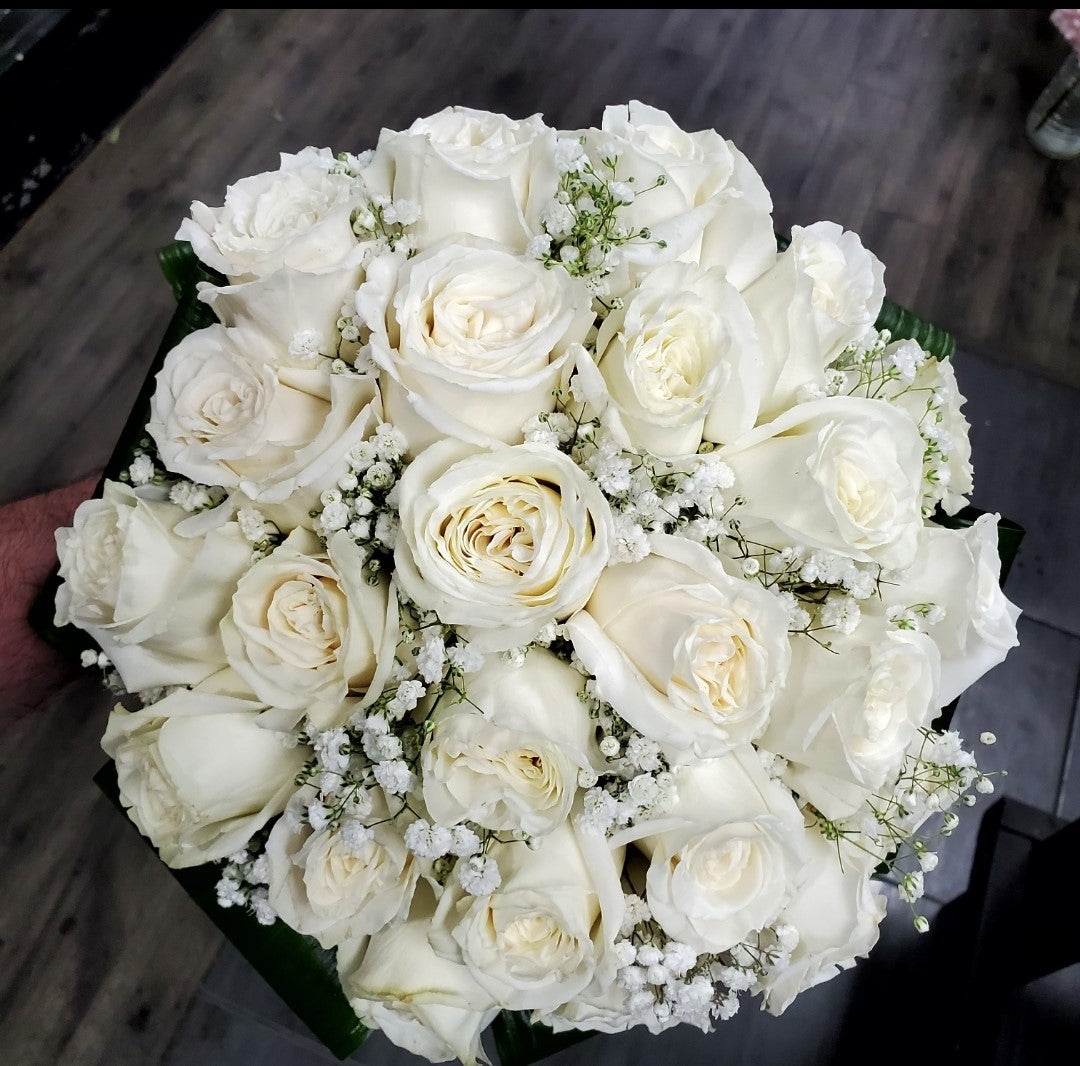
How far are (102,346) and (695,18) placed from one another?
5.29ft

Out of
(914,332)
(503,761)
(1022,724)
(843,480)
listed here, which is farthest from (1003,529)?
(1022,724)

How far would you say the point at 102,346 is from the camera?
1752mm

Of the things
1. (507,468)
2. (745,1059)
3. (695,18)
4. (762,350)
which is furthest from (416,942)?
(695,18)

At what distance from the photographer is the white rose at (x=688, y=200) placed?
64cm

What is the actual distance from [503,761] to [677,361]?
11.3 inches

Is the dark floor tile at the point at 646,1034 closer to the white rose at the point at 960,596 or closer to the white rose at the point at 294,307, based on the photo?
the white rose at the point at 960,596

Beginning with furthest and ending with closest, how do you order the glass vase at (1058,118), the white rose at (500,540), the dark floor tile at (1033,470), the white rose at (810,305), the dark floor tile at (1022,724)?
the glass vase at (1058,118), the dark floor tile at (1033,470), the dark floor tile at (1022,724), the white rose at (810,305), the white rose at (500,540)

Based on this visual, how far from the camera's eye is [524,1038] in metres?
0.78

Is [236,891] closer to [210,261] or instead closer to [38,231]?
[210,261]

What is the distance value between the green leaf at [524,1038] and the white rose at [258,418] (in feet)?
1.61

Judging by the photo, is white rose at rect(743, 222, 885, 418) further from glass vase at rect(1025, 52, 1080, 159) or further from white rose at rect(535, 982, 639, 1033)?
glass vase at rect(1025, 52, 1080, 159)

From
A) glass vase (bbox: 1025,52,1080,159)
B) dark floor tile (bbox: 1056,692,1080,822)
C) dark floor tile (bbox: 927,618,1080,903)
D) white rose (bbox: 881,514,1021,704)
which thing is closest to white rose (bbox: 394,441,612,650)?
white rose (bbox: 881,514,1021,704)

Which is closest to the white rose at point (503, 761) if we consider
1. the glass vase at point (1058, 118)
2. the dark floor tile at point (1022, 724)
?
the dark floor tile at point (1022, 724)

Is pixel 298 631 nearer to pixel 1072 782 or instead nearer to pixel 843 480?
pixel 843 480
